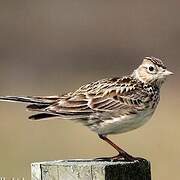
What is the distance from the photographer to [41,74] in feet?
63.8

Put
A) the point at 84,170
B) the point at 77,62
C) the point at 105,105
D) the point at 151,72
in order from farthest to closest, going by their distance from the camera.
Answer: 1. the point at 77,62
2. the point at 151,72
3. the point at 105,105
4. the point at 84,170

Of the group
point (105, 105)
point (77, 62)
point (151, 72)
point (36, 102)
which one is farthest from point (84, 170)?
point (77, 62)

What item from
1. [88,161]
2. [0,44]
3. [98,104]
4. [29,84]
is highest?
[0,44]

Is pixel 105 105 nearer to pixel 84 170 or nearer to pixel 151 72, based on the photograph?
pixel 151 72

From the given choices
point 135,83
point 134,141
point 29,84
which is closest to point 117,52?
point 29,84

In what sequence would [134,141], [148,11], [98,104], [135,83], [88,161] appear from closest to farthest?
[88,161] → [98,104] → [135,83] → [134,141] → [148,11]

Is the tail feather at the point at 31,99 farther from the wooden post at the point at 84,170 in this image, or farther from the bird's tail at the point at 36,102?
the wooden post at the point at 84,170

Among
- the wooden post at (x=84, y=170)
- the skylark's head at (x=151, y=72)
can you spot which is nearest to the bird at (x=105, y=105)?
the skylark's head at (x=151, y=72)

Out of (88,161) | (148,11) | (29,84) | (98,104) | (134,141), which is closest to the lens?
(88,161)

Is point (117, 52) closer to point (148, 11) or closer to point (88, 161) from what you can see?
point (148, 11)

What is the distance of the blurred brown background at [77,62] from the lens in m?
14.4

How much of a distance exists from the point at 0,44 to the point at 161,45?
3336 mm

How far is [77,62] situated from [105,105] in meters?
12.4

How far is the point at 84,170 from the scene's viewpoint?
20.5ft
